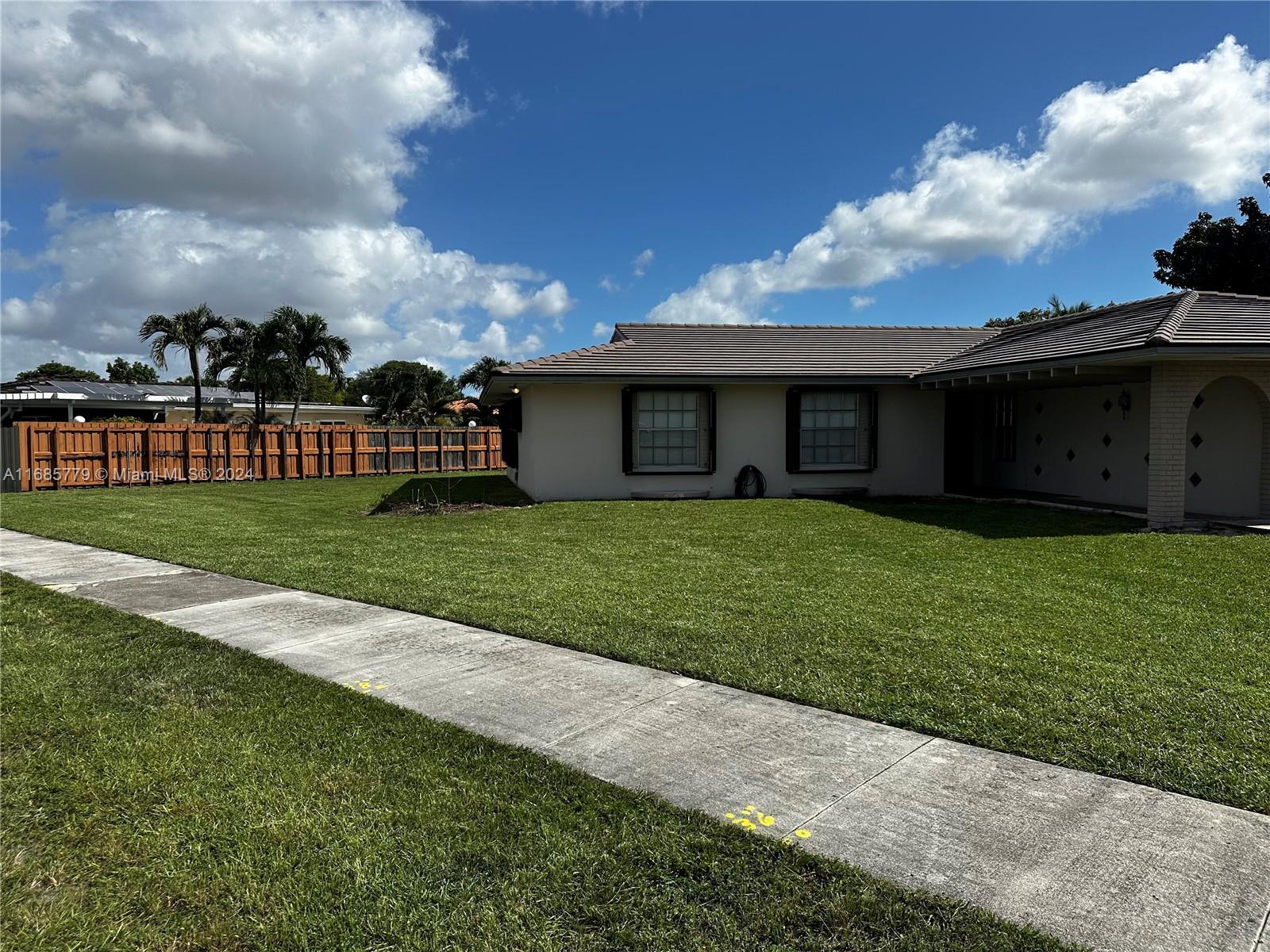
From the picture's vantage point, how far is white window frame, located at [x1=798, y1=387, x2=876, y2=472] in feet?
51.5

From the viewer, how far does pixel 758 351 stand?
16.4m

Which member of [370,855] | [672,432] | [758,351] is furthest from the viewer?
[758,351]

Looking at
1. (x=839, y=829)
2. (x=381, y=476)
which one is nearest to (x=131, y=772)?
(x=839, y=829)

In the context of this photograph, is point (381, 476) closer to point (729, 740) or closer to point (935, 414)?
point (935, 414)

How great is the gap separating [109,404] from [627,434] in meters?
30.9

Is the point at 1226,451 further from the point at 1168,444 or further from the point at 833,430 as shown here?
the point at 833,430

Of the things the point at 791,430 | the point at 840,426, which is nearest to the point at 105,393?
the point at 791,430

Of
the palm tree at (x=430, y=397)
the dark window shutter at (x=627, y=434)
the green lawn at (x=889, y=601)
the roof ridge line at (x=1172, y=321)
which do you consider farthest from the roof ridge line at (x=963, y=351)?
the palm tree at (x=430, y=397)

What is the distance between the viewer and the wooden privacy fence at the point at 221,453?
2038 centimetres

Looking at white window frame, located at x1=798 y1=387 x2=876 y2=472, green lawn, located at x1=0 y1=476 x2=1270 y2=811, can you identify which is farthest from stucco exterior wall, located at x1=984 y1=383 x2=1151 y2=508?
white window frame, located at x1=798 y1=387 x2=876 y2=472

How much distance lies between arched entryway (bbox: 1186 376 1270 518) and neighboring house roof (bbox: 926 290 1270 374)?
3.36 ft

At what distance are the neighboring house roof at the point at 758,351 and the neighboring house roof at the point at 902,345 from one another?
1.0 inches

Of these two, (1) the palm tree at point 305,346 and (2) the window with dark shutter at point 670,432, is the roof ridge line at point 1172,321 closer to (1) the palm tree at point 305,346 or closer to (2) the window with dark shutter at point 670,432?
(2) the window with dark shutter at point 670,432
